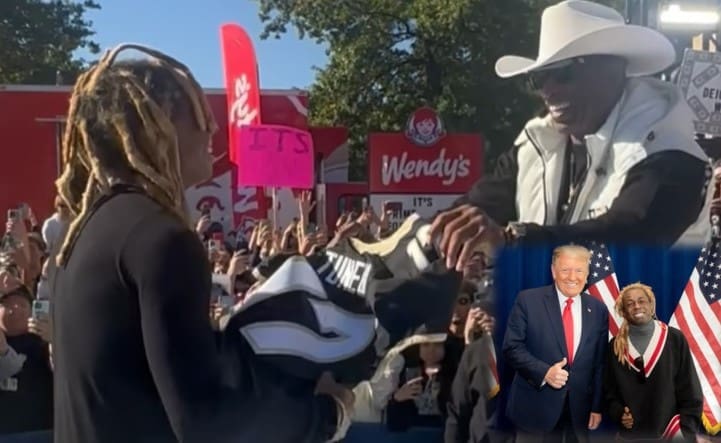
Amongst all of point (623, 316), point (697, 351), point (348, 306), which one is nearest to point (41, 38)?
point (348, 306)

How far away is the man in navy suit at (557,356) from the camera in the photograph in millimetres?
2273

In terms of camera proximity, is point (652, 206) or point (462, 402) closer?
point (652, 206)

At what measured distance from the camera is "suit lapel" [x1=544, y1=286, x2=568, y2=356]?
2.28 meters

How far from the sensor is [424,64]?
2.20 meters

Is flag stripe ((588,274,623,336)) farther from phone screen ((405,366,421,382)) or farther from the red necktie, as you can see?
phone screen ((405,366,421,382))

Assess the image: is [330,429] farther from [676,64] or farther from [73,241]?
[676,64]

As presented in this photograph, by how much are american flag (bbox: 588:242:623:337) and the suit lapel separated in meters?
0.10

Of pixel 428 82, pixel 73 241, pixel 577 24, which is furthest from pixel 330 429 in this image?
pixel 577 24

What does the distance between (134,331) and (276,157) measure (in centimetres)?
96

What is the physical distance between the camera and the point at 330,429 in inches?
77.5

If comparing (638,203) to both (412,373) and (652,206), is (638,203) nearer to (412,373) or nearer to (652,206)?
(652,206)

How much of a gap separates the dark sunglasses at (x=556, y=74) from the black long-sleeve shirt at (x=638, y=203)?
196 millimetres

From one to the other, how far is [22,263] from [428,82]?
1.84 meters

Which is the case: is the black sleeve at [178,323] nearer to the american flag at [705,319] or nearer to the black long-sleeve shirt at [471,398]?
the black long-sleeve shirt at [471,398]
